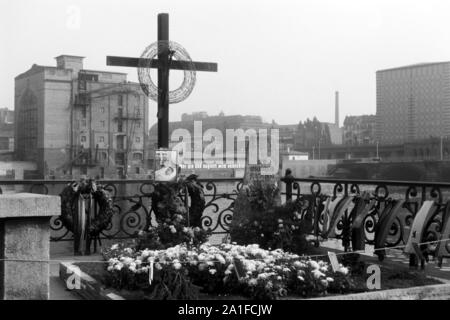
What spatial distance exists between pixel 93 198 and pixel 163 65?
2.61 metres

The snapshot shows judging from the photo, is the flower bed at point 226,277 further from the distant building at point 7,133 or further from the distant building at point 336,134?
the distant building at point 7,133

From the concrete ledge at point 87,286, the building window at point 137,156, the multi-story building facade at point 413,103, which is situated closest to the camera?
the concrete ledge at point 87,286

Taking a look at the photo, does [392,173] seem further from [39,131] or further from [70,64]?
[39,131]

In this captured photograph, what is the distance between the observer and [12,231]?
4.37 metres

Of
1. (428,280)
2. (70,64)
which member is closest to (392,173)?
(70,64)

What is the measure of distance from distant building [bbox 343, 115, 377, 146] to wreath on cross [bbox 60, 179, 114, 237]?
133 ft

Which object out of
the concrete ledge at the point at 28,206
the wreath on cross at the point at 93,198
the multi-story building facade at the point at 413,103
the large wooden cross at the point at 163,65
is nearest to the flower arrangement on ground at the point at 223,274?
the concrete ledge at the point at 28,206

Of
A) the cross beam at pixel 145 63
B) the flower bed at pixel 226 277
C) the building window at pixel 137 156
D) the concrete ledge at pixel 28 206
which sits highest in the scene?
the cross beam at pixel 145 63

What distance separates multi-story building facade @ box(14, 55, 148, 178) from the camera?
220 ft

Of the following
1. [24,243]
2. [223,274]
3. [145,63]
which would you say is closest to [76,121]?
[145,63]

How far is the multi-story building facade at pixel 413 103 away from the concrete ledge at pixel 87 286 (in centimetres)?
2991

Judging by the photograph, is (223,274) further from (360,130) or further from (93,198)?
(360,130)

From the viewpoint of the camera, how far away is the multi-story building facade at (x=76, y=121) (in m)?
67.1

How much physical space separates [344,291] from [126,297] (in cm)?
211
